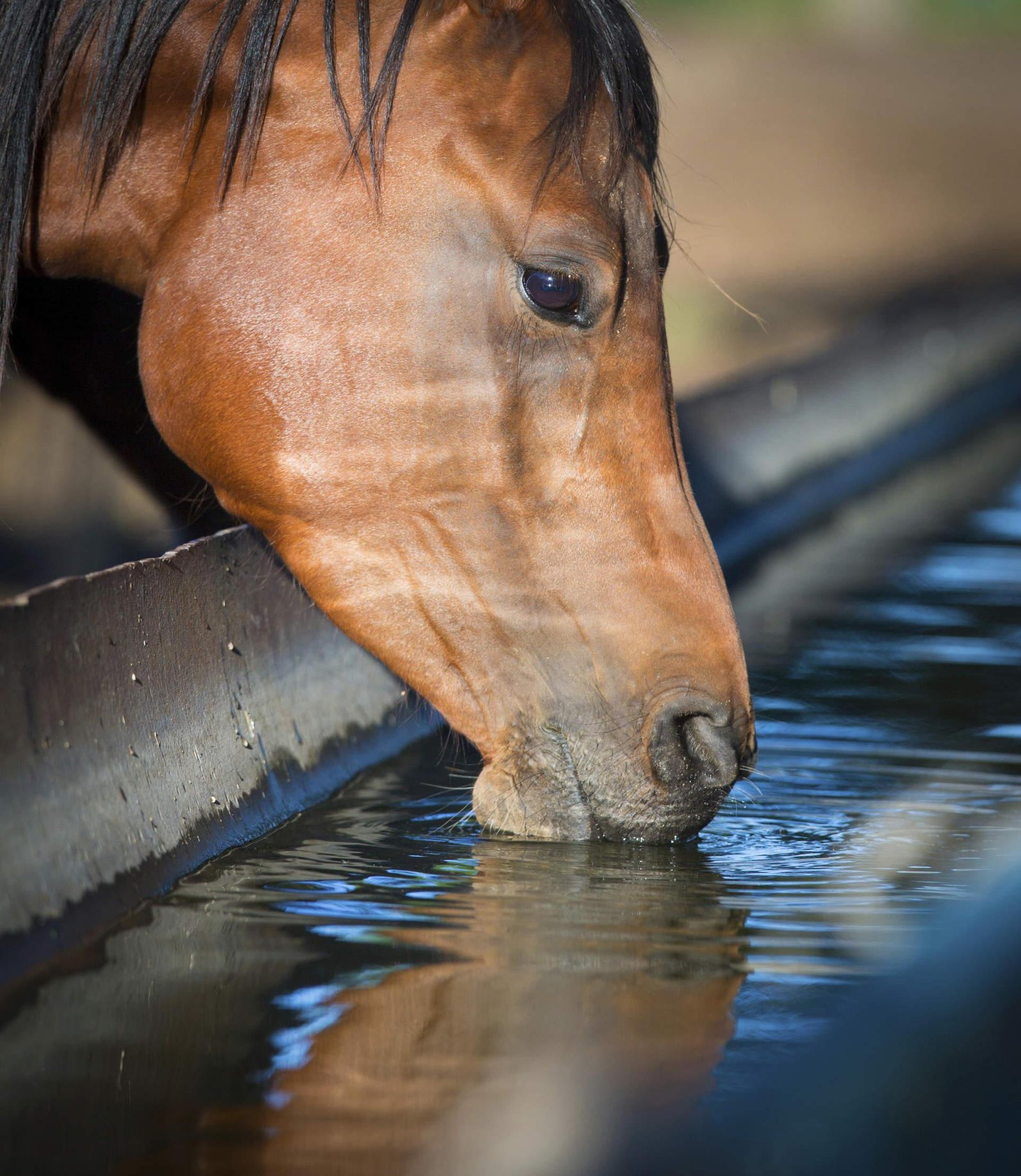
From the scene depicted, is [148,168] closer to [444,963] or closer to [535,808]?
[535,808]

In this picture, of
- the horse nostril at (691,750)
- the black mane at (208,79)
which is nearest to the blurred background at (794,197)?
the black mane at (208,79)

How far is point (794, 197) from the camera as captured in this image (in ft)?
83.7

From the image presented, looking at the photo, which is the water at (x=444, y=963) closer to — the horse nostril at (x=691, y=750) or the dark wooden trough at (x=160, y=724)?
the dark wooden trough at (x=160, y=724)

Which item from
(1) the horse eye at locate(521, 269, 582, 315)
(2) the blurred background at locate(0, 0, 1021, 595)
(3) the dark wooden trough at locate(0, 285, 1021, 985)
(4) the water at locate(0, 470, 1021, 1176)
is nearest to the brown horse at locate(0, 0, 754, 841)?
(1) the horse eye at locate(521, 269, 582, 315)

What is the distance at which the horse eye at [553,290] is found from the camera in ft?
8.80

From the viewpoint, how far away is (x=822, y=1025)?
7.09 ft

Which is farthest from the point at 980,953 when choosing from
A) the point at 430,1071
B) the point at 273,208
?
the point at 273,208

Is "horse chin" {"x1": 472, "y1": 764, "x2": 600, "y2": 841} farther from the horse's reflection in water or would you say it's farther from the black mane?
the black mane

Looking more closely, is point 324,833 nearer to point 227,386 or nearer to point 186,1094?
point 227,386

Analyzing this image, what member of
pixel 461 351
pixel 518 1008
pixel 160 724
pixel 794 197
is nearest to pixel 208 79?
pixel 461 351

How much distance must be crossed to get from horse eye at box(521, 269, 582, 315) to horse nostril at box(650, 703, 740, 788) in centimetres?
69

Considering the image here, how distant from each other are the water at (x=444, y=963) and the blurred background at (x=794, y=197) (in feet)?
4.86

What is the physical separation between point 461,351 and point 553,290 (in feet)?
0.60

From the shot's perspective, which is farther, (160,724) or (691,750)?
(160,724)
